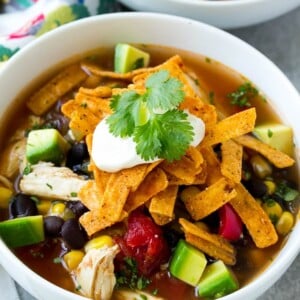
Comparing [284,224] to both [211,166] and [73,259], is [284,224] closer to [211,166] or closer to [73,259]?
[211,166]

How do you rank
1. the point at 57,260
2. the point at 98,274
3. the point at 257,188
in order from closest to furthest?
the point at 98,274 → the point at 57,260 → the point at 257,188

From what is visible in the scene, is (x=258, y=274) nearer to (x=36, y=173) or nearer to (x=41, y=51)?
(x=36, y=173)

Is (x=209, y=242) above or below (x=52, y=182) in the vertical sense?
below

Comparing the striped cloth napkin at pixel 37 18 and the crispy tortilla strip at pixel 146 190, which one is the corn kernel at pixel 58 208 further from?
the striped cloth napkin at pixel 37 18

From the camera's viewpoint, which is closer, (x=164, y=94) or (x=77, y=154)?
(x=164, y=94)

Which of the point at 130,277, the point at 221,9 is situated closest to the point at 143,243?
the point at 130,277

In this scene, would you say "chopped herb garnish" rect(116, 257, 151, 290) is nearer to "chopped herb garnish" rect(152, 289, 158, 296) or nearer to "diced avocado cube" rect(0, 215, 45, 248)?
"chopped herb garnish" rect(152, 289, 158, 296)
